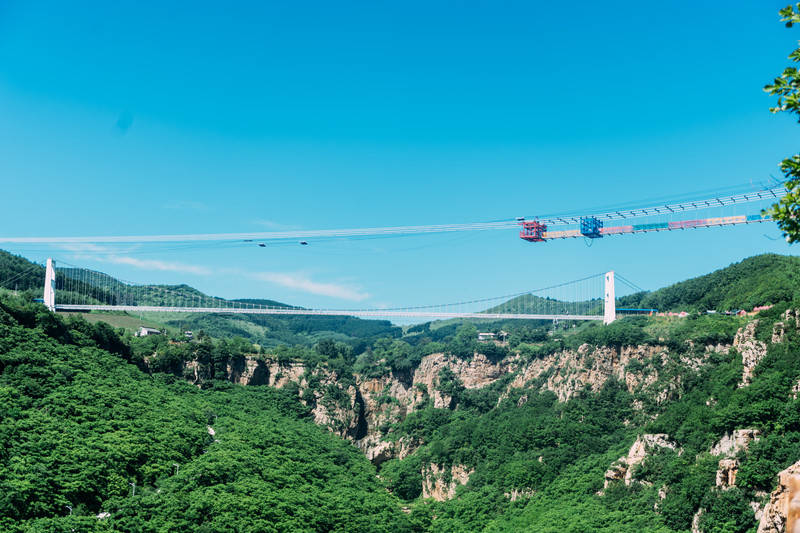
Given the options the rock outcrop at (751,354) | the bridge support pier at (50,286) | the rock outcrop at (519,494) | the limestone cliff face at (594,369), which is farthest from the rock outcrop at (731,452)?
the bridge support pier at (50,286)

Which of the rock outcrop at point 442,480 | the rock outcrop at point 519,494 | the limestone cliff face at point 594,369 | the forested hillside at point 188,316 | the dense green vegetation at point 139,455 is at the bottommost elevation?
the rock outcrop at point 442,480

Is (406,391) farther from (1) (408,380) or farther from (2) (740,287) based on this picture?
(2) (740,287)

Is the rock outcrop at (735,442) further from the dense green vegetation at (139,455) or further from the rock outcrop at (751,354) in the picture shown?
the dense green vegetation at (139,455)

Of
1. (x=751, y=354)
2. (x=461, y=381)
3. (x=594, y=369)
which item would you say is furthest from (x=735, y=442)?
(x=461, y=381)

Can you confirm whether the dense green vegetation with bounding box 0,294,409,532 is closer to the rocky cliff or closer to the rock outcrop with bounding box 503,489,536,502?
the rocky cliff

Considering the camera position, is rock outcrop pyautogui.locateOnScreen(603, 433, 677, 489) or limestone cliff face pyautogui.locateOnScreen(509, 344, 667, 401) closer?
rock outcrop pyautogui.locateOnScreen(603, 433, 677, 489)

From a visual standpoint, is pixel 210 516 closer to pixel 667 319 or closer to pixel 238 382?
pixel 238 382

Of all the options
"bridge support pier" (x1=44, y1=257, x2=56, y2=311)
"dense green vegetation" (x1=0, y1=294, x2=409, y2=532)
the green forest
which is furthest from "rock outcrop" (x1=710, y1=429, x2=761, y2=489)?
"bridge support pier" (x1=44, y1=257, x2=56, y2=311)
